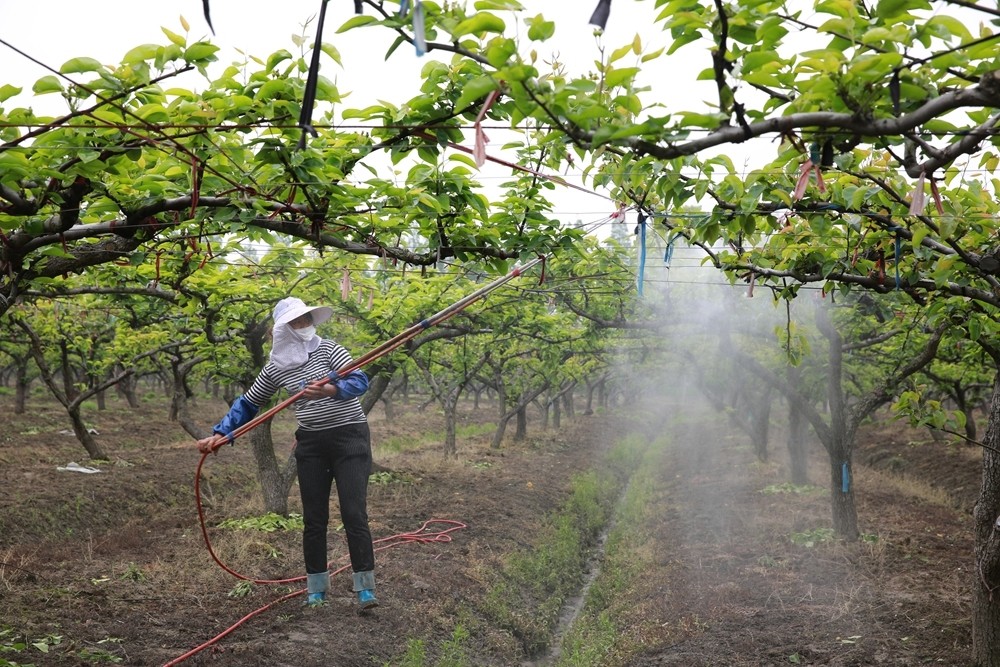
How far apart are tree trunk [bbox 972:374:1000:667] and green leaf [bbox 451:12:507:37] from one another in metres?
4.99

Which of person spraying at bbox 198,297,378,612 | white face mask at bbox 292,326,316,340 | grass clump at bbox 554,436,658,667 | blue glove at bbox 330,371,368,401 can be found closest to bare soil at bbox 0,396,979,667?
grass clump at bbox 554,436,658,667

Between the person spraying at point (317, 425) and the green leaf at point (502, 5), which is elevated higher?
the green leaf at point (502, 5)

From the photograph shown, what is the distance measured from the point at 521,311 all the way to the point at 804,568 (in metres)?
5.82

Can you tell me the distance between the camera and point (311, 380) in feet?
18.5

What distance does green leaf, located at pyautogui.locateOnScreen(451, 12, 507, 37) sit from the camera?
2.32 meters

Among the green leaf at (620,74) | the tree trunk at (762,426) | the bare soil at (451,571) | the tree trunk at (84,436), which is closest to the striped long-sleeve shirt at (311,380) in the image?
the bare soil at (451,571)

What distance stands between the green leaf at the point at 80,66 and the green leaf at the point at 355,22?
47.2 inches

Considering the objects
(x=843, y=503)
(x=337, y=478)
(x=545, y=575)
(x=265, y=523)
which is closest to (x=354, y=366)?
(x=337, y=478)

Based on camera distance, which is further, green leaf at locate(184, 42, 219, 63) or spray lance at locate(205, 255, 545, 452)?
spray lance at locate(205, 255, 545, 452)

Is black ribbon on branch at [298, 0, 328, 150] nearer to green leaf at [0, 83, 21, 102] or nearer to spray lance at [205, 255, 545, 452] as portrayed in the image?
green leaf at [0, 83, 21, 102]

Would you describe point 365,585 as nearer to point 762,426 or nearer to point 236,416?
point 236,416

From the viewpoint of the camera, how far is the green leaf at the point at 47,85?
3.16 m

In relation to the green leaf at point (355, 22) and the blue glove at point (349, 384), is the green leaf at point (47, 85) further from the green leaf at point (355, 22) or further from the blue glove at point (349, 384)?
the blue glove at point (349, 384)

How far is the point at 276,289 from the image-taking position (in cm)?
943
